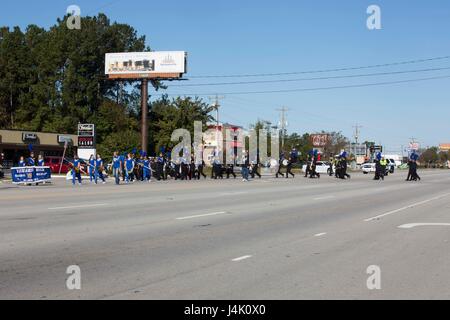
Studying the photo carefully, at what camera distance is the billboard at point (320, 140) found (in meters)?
116

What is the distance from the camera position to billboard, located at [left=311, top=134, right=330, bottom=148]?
116406 mm

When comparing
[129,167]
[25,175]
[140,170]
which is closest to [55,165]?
[140,170]

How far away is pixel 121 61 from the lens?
64688 millimetres

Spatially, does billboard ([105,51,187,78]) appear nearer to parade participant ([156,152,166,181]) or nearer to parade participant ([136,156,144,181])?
parade participant ([156,152,166,181])

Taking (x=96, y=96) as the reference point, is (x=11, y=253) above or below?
below

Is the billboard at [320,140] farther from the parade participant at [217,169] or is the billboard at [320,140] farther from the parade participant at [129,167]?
the parade participant at [129,167]

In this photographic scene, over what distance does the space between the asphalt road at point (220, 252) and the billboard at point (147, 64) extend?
46.1 m

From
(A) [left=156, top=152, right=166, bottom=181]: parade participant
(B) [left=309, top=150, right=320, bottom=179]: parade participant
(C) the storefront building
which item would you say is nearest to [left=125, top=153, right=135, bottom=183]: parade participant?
(A) [left=156, top=152, right=166, bottom=181]: parade participant

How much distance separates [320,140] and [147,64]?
6018cm

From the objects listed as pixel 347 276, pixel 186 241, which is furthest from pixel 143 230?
pixel 347 276

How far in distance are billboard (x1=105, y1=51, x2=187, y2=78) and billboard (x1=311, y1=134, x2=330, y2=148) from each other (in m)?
57.9
